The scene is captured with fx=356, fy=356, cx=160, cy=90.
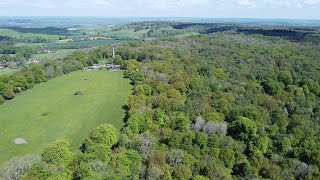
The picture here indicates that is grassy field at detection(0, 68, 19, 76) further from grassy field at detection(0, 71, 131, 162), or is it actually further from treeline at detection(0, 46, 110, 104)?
grassy field at detection(0, 71, 131, 162)

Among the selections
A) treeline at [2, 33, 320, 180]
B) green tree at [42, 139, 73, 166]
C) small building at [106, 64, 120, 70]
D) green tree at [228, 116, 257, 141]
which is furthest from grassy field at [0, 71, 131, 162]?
green tree at [228, 116, 257, 141]

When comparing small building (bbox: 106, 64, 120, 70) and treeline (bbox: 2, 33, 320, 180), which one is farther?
small building (bbox: 106, 64, 120, 70)

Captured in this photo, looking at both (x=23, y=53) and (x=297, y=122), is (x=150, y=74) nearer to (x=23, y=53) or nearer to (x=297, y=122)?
(x=297, y=122)

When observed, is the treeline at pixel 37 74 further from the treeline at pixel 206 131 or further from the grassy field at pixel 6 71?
the treeline at pixel 206 131

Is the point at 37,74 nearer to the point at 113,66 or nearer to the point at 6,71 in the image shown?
the point at 113,66

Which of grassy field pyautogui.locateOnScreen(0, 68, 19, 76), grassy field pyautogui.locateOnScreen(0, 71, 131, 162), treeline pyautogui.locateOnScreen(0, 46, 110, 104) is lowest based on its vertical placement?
grassy field pyautogui.locateOnScreen(0, 68, 19, 76)

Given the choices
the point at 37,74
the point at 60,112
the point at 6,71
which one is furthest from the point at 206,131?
the point at 6,71

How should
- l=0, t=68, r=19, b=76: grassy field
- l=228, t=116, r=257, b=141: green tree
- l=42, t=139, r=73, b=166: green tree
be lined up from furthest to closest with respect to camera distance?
l=0, t=68, r=19, b=76: grassy field → l=228, t=116, r=257, b=141: green tree → l=42, t=139, r=73, b=166: green tree
